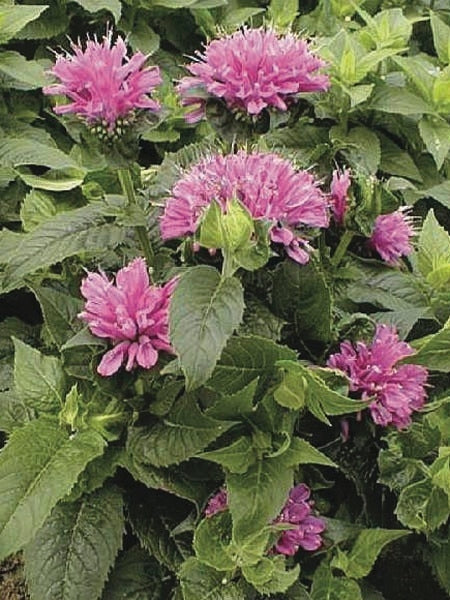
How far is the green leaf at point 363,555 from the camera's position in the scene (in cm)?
110

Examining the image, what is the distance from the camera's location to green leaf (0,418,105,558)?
0.93 m

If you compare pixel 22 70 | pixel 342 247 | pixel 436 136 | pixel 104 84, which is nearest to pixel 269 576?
pixel 342 247

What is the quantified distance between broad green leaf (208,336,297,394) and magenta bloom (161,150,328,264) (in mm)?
93

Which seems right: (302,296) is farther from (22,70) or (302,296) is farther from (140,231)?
(22,70)

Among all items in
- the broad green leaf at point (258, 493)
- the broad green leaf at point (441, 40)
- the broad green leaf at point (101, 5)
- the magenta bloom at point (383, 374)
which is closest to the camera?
the broad green leaf at point (258, 493)

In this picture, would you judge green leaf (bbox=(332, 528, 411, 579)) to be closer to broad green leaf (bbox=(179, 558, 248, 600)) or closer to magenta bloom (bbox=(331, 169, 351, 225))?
broad green leaf (bbox=(179, 558, 248, 600))

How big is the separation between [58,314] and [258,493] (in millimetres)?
297

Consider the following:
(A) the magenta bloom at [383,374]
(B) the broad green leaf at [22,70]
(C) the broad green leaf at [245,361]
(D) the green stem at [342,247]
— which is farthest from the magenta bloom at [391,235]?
(B) the broad green leaf at [22,70]

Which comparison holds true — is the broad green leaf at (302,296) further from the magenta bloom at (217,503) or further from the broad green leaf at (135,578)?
the broad green leaf at (135,578)

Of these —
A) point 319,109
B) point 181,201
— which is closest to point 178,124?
point 319,109

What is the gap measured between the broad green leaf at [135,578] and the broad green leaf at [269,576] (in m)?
0.15

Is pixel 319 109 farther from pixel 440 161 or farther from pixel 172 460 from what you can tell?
pixel 172 460

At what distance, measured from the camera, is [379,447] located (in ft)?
3.86

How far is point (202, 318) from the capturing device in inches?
36.5
